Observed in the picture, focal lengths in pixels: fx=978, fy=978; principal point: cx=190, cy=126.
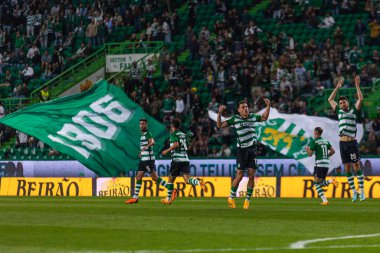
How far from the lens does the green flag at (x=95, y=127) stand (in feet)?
105

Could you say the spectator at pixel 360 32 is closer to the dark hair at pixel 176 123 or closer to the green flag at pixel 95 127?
the green flag at pixel 95 127

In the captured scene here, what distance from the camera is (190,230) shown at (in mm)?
15625

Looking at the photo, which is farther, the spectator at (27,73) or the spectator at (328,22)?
the spectator at (27,73)

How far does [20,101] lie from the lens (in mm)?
45000

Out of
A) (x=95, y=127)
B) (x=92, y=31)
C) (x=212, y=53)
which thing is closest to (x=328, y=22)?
(x=212, y=53)

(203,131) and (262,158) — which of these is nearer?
(262,158)

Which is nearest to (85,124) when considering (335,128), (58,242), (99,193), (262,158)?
(99,193)

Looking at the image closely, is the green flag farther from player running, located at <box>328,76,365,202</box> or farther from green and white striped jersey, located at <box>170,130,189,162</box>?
player running, located at <box>328,76,365,202</box>

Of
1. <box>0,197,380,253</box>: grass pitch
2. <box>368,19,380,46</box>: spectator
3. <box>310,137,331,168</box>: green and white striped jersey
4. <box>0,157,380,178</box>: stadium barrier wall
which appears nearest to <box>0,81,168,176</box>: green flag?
<box>0,157,380,178</box>: stadium barrier wall

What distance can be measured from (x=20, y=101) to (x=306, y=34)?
13.5 meters

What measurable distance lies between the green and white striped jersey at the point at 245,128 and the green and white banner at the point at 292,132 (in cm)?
1157

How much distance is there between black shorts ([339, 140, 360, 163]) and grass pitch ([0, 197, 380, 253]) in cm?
289

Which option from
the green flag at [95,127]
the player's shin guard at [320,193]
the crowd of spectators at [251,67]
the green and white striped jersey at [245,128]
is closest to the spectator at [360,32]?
the crowd of spectators at [251,67]

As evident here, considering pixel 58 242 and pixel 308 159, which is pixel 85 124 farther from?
pixel 58 242
